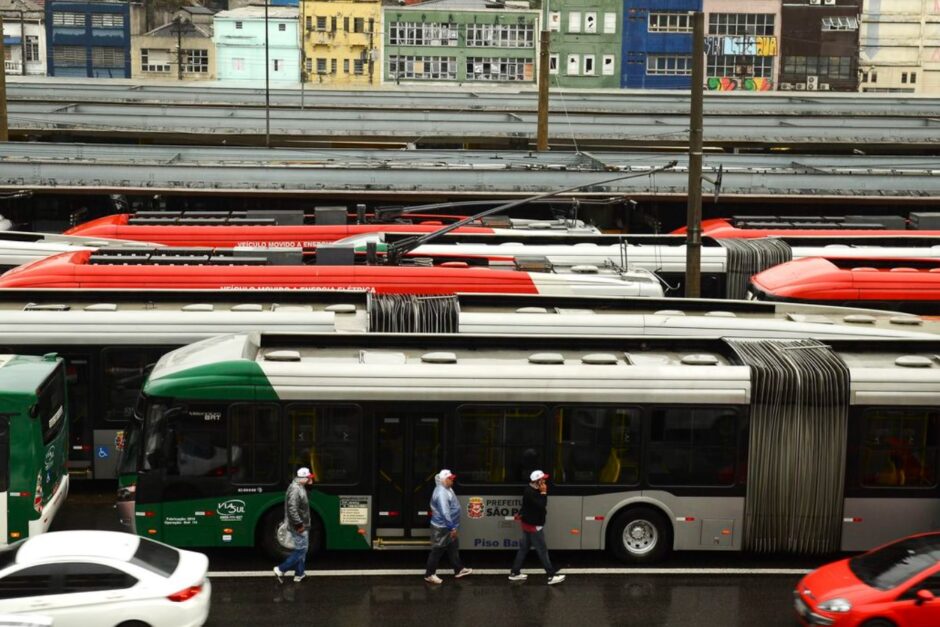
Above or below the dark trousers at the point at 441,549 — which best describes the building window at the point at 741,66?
above

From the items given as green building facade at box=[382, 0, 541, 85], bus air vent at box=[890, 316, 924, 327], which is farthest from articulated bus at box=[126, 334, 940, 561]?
green building facade at box=[382, 0, 541, 85]

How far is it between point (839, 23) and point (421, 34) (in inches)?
1484

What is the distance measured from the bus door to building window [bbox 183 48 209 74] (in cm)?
11280

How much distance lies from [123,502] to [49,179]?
22.7 metres

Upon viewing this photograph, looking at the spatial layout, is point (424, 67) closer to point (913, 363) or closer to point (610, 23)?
point (610, 23)

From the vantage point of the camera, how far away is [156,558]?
14.5m

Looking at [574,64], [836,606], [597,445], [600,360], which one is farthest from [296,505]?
[574,64]

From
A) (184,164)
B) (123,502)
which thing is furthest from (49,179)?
(123,502)

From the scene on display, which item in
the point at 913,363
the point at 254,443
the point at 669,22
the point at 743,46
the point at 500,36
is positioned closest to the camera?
the point at 254,443

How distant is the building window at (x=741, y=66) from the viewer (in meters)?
122

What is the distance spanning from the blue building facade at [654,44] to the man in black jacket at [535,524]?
10149 centimetres

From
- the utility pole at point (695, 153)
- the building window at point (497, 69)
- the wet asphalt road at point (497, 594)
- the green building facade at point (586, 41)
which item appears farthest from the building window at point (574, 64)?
the wet asphalt road at point (497, 594)

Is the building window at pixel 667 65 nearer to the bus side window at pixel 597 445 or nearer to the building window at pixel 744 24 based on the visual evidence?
the building window at pixel 744 24

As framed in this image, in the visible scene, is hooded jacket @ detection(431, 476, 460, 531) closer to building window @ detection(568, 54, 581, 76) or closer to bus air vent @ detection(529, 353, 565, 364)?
bus air vent @ detection(529, 353, 565, 364)
